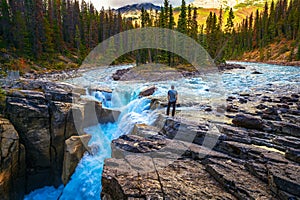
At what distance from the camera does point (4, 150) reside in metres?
10.7

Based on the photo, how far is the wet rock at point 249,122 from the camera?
32.4 feet

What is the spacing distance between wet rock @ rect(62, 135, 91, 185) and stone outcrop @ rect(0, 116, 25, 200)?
250 cm

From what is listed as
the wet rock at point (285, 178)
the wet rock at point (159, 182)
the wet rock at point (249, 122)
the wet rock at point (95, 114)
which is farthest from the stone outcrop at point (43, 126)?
the wet rock at point (285, 178)

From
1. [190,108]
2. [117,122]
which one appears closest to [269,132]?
[190,108]

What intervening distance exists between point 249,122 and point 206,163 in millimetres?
4418

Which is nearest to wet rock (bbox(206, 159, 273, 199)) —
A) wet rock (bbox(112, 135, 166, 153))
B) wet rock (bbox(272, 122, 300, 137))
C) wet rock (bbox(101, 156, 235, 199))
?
wet rock (bbox(101, 156, 235, 199))

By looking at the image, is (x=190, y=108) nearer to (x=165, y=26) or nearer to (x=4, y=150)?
(x=4, y=150)

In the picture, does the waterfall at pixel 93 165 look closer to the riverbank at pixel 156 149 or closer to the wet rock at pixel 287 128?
the riverbank at pixel 156 149

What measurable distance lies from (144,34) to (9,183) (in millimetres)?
46018

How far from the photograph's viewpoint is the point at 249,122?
33.2 feet

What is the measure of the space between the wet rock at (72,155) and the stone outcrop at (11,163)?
250cm

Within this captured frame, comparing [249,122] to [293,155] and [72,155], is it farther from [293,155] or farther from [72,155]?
[72,155]

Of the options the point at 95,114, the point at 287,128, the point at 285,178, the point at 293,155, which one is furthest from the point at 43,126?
the point at 287,128

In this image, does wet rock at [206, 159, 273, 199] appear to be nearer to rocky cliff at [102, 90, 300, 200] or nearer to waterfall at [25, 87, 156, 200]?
rocky cliff at [102, 90, 300, 200]
